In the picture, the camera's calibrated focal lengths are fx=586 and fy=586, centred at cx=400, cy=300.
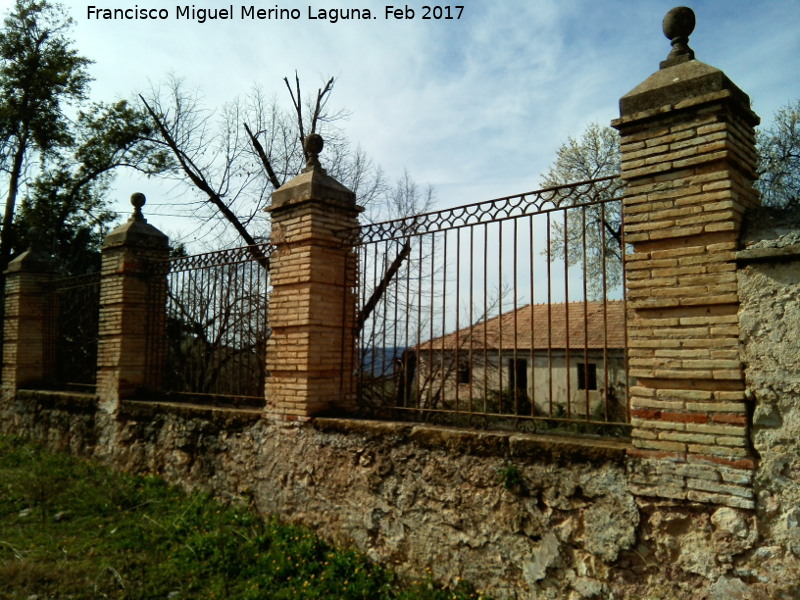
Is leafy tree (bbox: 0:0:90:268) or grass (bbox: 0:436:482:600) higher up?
leafy tree (bbox: 0:0:90:268)

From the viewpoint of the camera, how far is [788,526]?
2.79m

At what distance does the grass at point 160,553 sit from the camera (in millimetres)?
4168

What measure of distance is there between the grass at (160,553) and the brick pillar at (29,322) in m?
3.66

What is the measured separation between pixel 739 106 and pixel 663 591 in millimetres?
2650

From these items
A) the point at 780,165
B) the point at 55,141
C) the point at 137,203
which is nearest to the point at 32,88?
the point at 55,141

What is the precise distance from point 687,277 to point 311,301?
306 centimetres

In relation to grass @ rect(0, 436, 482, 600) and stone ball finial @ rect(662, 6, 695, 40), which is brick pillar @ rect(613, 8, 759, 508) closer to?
stone ball finial @ rect(662, 6, 695, 40)

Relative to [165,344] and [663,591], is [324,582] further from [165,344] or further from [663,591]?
[165,344]

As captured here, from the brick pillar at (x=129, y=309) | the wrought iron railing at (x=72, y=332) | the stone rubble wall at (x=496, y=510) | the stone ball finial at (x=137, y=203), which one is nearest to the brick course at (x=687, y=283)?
the stone rubble wall at (x=496, y=510)

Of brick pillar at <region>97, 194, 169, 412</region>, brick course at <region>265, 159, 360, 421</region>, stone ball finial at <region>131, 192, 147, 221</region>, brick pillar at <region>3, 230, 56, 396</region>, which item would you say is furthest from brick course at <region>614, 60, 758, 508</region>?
brick pillar at <region>3, 230, 56, 396</region>

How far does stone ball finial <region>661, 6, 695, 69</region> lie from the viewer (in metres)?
3.46

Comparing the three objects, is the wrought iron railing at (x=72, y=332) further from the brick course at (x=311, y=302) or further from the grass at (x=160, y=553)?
the brick course at (x=311, y=302)

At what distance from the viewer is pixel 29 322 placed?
31.6 feet

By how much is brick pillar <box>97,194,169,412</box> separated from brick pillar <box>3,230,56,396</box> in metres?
2.73
